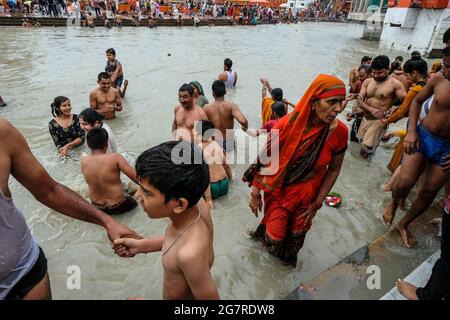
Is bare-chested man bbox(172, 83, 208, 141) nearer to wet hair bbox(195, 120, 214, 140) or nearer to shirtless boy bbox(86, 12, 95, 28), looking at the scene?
wet hair bbox(195, 120, 214, 140)

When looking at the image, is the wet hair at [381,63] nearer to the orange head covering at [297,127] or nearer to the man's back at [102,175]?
the orange head covering at [297,127]

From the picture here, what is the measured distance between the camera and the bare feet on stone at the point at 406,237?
9.66 ft

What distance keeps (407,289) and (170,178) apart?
6.76 ft

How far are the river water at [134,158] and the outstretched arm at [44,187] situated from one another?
51.8 inches

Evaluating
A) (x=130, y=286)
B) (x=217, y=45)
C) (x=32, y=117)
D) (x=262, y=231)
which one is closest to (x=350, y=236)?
(x=262, y=231)

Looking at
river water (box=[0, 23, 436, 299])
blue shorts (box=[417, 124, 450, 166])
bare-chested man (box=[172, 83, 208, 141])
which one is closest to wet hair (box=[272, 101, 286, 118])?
bare-chested man (box=[172, 83, 208, 141])

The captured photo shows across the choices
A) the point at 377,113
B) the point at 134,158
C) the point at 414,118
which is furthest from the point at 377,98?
the point at 134,158

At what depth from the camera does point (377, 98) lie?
4934mm

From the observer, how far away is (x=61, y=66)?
37.3 ft

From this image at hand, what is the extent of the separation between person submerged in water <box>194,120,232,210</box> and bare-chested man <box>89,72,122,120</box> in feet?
10.2

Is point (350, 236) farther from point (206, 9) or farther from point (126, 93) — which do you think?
point (206, 9)

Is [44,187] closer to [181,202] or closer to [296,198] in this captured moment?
[181,202]

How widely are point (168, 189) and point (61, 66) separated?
1212 cm

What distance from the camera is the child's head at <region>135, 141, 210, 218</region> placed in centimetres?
144
